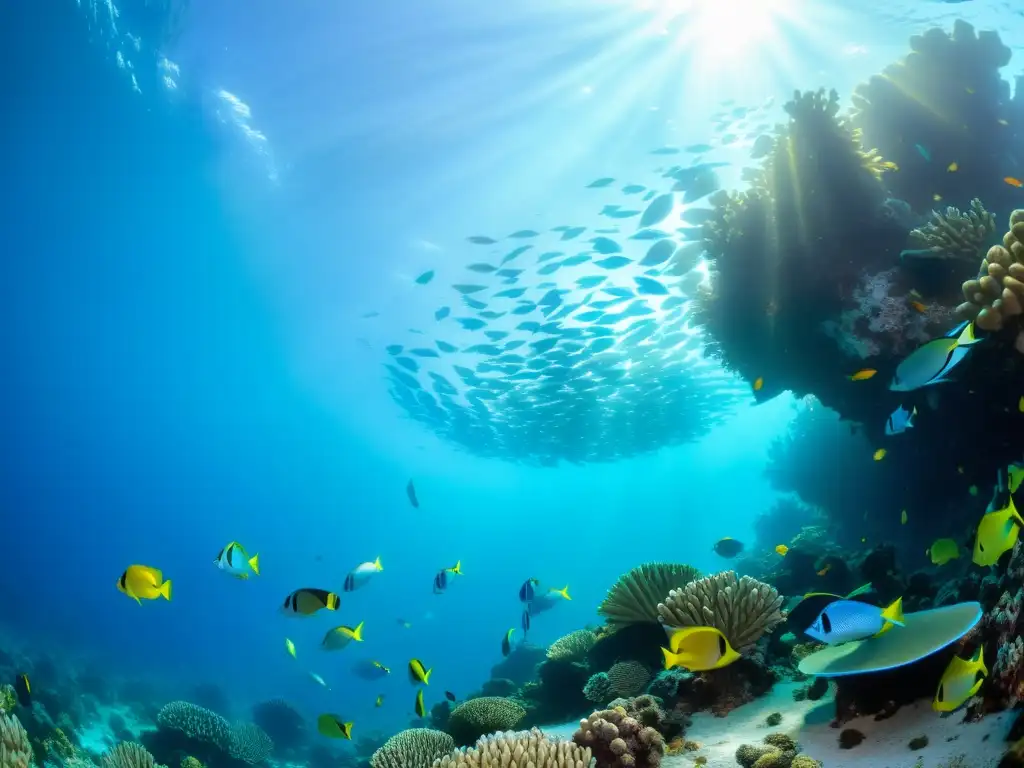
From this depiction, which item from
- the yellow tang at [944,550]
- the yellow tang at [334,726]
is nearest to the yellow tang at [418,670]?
the yellow tang at [334,726]

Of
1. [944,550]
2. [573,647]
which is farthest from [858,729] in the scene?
[573,647]

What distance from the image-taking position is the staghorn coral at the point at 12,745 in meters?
4.85

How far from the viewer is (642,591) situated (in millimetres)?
6664

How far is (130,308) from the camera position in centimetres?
3903

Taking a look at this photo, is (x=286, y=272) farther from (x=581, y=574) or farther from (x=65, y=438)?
(x=581, y=574)

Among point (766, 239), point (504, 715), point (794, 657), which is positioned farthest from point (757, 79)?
point (504, 715)

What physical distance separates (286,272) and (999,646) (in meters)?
31.6

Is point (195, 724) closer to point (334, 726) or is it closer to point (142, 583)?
point (334, 726)

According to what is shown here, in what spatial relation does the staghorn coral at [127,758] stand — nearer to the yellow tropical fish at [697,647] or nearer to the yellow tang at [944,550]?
the yellow tropical fish at [697,647]

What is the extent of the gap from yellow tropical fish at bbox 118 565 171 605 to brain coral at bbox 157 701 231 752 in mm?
9907

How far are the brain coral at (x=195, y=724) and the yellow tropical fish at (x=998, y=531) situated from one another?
15.0 metres

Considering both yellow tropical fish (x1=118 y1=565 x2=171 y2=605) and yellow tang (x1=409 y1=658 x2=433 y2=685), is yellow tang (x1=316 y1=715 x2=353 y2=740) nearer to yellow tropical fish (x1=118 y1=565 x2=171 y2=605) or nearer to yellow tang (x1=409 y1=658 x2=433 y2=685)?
yellow tang (x1=409 y1=658 x2=433 y2=685)

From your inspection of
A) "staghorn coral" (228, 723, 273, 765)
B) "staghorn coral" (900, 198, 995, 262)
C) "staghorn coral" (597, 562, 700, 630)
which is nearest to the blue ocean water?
"staghorn coral" (597, 562, 700, 630)

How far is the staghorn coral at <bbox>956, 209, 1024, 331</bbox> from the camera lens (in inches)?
198
